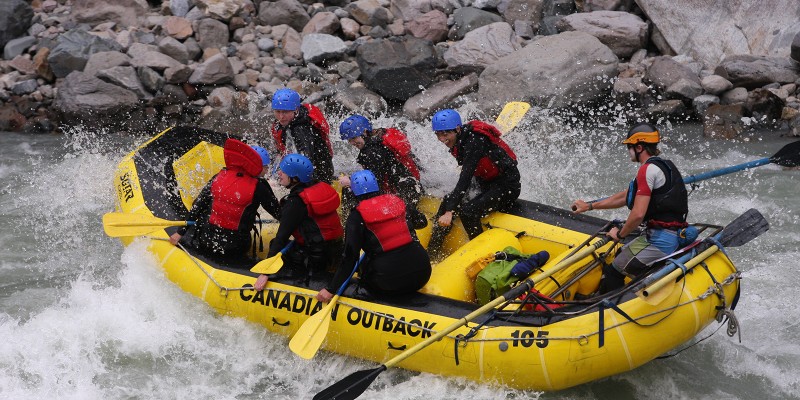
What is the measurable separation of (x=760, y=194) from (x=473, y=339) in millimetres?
5464

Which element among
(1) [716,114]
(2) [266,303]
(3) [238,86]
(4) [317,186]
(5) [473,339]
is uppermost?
(4) [317,186]

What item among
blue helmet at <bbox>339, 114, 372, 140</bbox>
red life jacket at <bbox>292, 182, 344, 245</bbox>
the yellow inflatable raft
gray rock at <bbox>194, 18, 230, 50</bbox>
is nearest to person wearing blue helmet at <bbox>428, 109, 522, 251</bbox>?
the yellow inflatable raft

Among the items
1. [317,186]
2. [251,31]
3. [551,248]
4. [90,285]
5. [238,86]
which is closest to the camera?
[317,186]

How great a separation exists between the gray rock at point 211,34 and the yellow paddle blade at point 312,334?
28.0 ft

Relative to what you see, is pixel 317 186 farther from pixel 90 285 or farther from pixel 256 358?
pixel 90 285

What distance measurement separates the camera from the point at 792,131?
11.2 meters

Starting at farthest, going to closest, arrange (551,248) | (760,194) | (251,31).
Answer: (251,31) < (760,194) < (551,248)

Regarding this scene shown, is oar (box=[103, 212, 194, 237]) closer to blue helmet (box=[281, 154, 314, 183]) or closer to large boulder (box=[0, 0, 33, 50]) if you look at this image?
blue helmet (box=[281, 154, 314, 183])

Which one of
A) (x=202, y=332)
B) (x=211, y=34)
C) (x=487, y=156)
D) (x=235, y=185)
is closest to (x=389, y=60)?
(x=211, y=34)

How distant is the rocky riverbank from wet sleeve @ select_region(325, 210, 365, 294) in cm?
598

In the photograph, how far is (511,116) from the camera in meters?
8.35

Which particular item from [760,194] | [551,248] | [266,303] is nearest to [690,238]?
[551,248]

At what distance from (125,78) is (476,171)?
731 centimetres

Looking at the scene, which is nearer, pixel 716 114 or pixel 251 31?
pixel 716 114
